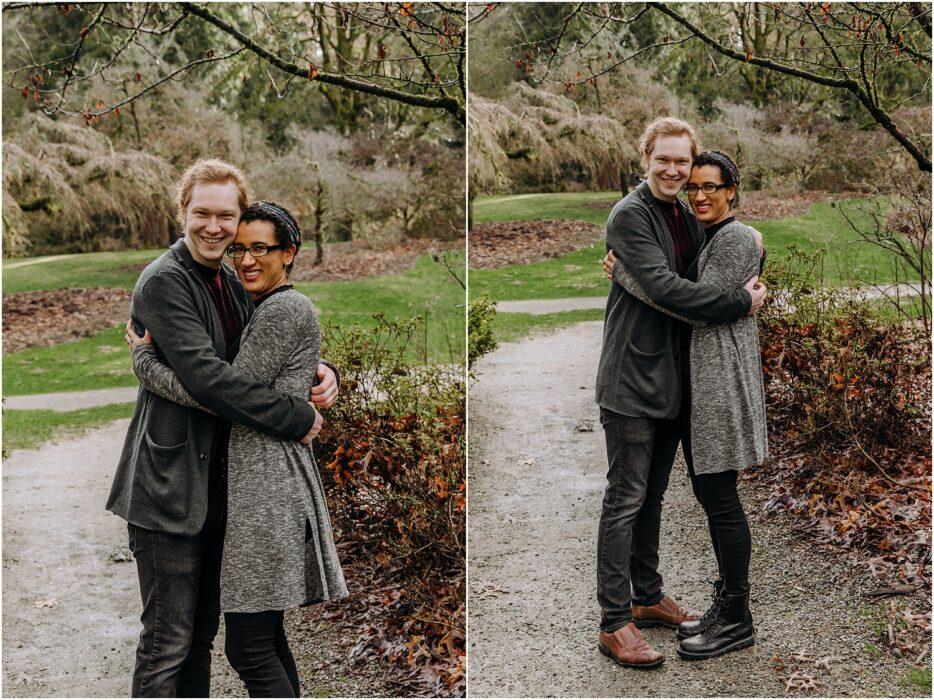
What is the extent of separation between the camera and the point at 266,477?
84.4 inches

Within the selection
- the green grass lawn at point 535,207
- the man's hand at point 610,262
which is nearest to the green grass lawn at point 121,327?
the green grass lawn at point 535,207

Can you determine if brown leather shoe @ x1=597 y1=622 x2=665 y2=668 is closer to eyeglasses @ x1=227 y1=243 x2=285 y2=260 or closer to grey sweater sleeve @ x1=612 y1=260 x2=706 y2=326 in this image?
grey sweater sleeve @ x1=612 y1=260 x2=706 y2=326

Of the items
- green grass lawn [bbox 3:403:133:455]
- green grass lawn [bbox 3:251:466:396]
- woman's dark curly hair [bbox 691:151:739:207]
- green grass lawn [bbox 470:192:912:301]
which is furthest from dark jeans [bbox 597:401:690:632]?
green grass lawn [bbox 3:403:133:455]

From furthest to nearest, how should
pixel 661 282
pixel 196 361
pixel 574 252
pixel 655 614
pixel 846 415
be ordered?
pixel 846 415
pixel 574 252
pixel 655 614
pixel 661 282
pixel 196 361

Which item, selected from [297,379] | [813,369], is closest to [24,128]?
[297,379]

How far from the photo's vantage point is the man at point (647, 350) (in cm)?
261

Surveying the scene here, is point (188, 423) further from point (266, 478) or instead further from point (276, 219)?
point (276, 219)

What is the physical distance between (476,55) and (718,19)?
101cm

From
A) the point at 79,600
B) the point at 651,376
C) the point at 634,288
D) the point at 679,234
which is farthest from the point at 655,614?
the point at 79,600

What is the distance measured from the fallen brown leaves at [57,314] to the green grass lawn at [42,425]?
0.95ft

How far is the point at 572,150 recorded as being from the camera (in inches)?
129

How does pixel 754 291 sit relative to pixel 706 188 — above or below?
below

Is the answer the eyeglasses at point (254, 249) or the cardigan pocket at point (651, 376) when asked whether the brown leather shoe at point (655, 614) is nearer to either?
the cardigan pocket at point (651, 376)

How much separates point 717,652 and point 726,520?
1.69ft
